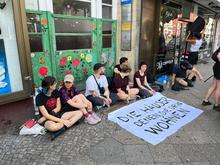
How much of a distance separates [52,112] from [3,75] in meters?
1.03

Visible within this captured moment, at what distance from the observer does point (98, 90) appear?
3.91 m

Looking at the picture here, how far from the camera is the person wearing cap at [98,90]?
12.3 feet

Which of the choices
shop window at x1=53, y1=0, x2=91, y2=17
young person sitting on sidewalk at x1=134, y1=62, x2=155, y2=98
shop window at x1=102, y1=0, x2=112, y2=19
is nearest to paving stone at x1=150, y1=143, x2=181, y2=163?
young person sitting on sidewalk at x1=134, y1=62, x2=155, y2=98

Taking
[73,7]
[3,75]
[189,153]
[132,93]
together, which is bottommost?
[189,153]

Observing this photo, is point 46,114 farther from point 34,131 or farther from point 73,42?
point 73,42

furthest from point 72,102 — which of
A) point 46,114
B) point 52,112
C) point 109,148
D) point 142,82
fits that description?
point 142,82

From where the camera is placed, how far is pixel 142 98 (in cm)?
455

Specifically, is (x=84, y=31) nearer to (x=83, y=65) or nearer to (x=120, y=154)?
(x=83, y=65)

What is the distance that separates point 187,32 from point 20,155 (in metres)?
7.80

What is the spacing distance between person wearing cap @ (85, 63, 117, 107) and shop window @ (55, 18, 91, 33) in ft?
3.62

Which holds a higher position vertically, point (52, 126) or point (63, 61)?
point (63, 61)

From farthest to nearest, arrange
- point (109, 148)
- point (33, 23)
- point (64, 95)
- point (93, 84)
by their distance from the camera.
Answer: point (93, 84), point (33, 23), point (64, 95), point (109, 148)

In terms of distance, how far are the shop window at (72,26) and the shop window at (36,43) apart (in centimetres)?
48

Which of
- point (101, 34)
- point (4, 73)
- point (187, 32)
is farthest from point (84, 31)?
point (187, 32)
